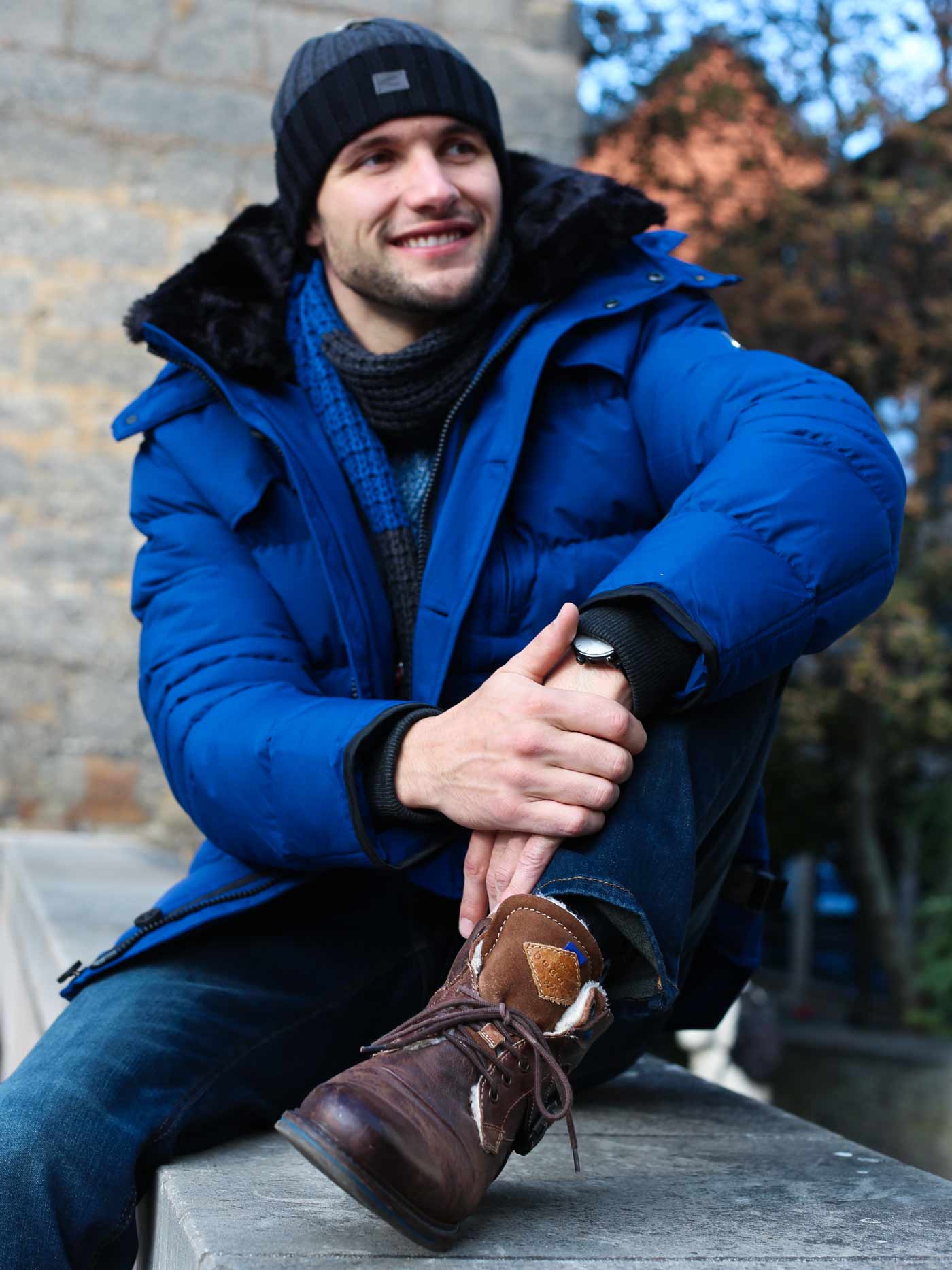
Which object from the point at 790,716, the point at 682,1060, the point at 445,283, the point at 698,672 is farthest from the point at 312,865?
the point at 790,716

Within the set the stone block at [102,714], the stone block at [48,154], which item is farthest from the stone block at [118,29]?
the stone block at [102,714]

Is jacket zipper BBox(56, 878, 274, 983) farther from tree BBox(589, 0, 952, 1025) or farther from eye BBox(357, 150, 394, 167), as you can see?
tree BBox(589, 0, 952, 1025)

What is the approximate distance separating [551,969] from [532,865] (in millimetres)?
117

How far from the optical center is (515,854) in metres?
1.36

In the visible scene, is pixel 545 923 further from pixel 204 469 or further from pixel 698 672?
pixel 204 469

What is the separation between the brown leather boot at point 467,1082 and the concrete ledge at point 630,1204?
0.07m

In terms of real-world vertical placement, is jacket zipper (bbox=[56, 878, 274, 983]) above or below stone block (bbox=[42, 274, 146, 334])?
below

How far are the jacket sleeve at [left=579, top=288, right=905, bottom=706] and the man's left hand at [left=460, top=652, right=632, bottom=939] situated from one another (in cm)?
7

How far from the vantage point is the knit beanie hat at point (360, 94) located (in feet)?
6.67

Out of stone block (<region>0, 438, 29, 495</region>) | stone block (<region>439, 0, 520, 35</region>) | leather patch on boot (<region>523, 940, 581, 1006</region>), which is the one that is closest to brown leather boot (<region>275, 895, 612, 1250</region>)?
leather patch on boot (<region>523, 940, 581, 1006</region>)

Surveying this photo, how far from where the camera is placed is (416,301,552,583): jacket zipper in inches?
70.4

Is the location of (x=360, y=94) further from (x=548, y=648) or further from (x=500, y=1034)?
(x=500, y=1034)

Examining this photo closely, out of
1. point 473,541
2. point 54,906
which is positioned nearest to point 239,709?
point 473,541

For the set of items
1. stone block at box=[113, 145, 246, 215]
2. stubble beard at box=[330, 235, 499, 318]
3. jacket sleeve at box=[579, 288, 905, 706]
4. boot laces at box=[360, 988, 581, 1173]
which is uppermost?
stone block at box=[113, 145, 246, 215]
